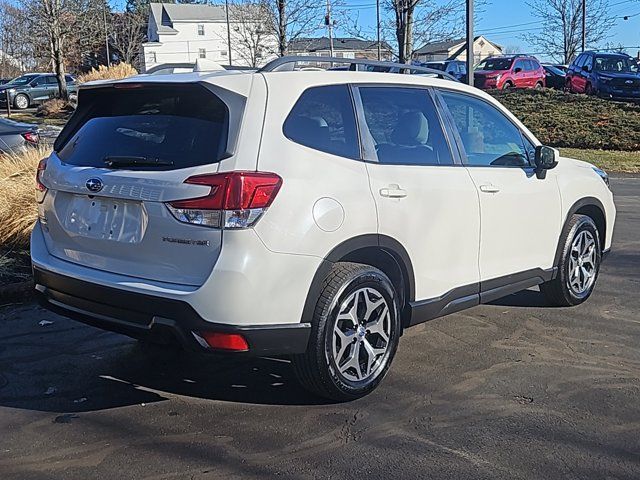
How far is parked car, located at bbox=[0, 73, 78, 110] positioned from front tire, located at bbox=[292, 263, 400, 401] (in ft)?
115

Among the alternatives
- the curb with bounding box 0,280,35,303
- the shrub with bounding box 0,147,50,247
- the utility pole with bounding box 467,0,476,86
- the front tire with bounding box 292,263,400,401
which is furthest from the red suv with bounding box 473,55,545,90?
the front tire with bounding box 292,263,400,401

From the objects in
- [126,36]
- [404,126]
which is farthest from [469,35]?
[126,36]

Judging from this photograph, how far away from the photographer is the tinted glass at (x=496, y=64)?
3106 centimetres

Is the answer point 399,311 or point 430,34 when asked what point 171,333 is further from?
point 430,34

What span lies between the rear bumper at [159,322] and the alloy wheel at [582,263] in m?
3.01

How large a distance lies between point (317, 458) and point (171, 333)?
0.96 m

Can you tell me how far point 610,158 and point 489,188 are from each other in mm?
13907

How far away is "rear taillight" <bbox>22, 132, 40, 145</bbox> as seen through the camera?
13.3 m

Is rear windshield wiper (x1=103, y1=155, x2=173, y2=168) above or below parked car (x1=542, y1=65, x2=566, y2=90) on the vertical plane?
below

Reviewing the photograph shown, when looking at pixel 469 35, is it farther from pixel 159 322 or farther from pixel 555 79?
pixel 555 79

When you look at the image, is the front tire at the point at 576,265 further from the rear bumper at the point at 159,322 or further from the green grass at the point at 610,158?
the green grass at the point at 610,158

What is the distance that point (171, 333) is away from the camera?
382 cm

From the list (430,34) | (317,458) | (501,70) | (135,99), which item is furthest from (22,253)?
(501,70)

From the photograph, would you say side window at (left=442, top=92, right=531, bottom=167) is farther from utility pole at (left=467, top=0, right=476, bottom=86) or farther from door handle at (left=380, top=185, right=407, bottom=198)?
utility pole at (left=467, top=0, right=476, bottom=86)
